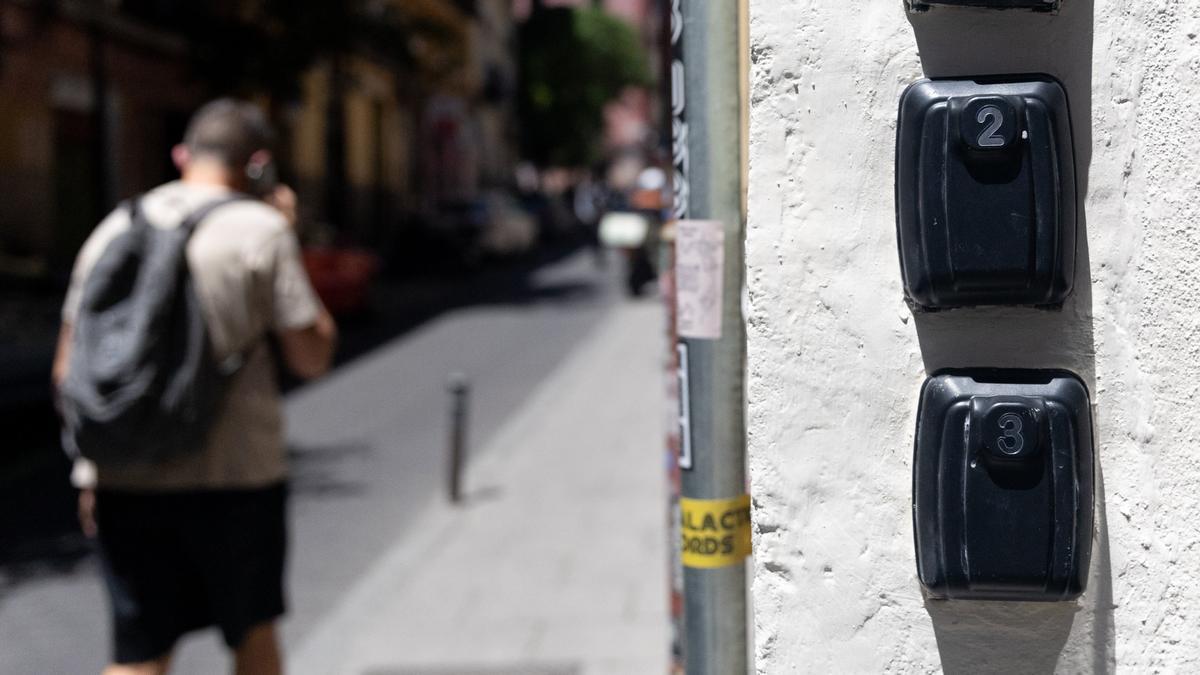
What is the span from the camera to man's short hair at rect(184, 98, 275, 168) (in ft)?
12.3

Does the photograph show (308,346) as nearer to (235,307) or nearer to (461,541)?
(235,307)

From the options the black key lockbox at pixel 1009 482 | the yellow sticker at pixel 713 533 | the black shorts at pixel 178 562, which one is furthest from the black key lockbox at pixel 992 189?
the black shorts at pixel 178 562

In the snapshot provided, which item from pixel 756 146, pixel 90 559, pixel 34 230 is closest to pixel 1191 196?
pixel 756 146

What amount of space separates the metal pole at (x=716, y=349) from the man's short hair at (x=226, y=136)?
2062 millimetres

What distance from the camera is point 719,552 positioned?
1.99m

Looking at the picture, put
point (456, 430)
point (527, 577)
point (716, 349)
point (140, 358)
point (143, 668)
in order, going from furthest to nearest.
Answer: point (456, 430) < point (527, 577) < point (143, 668) < point (140, 358) < point (716, 349)

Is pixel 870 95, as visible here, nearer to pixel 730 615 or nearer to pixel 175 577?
pixel 730 615

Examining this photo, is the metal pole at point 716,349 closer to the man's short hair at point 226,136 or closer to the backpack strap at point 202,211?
the backpack strap at point 202,211

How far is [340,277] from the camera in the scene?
59.9ft

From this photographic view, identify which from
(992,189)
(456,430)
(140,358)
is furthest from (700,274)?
(456,430)

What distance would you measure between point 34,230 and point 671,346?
1657cm

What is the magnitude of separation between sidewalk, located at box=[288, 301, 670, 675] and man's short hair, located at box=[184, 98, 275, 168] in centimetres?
223

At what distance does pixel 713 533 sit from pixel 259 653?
210cm

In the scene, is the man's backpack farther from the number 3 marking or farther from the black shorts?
the number 3 marking
